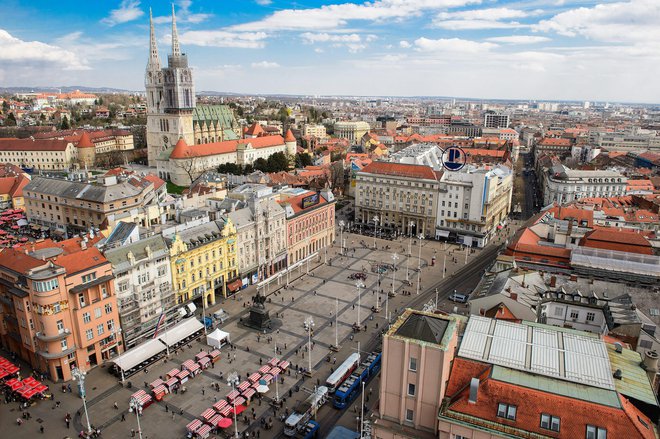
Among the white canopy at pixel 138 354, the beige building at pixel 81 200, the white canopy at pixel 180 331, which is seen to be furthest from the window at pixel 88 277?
the beige building at pixel 81 200

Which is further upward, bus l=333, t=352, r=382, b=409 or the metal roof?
the metal roof

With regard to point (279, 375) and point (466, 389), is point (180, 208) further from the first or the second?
point (466, 389)

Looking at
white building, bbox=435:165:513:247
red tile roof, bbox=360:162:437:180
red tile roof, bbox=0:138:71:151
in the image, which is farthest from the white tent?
red tile roof, bbox=0:138:71:151

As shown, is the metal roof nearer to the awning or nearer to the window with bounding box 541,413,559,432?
the window with bounding box 541,413,559,432

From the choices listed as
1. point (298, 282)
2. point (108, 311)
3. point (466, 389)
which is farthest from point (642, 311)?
point (108, 311)

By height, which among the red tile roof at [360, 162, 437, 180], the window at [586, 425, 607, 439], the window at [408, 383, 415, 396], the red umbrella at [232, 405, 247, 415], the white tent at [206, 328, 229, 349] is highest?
the red tile roof at [360, 162, 437, 180]

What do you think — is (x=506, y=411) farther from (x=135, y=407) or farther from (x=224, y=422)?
(x=135, y=407)
